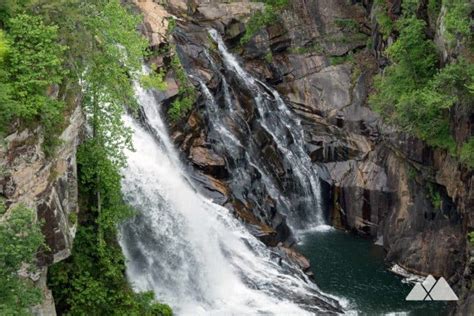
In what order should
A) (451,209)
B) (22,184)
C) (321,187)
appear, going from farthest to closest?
(321,187) < (451,209) < (22,184)

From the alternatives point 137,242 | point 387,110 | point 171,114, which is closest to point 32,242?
point 137,242

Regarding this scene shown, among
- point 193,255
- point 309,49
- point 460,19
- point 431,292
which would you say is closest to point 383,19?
point 309,49

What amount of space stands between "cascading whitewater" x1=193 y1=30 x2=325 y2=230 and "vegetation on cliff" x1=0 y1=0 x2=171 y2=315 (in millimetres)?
10622

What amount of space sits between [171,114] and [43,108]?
45.1 feet

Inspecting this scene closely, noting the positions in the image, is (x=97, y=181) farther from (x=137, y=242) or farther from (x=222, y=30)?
(x=222, y=30)

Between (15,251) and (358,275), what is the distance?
1782 centimetres

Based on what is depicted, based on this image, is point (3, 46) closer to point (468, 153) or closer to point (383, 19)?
point (468, 153)

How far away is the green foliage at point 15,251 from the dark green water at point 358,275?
14.6 m

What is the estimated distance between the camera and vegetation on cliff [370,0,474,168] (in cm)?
2172

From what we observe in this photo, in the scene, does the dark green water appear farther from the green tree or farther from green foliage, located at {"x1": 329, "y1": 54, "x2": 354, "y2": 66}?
green foliage, located at {"x1": 329, "y1": 54, "x2": 354, "y2": 66}

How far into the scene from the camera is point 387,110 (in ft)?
87.6

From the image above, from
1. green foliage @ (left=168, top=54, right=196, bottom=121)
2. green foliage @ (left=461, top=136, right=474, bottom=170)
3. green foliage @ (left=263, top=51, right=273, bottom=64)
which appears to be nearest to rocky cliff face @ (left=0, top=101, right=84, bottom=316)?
green foliage @ (left=168, top=54, right=196, bottom=121)

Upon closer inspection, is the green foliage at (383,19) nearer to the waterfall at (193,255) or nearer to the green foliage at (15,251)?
the waterfall at (193,255)

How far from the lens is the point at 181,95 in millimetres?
28891
